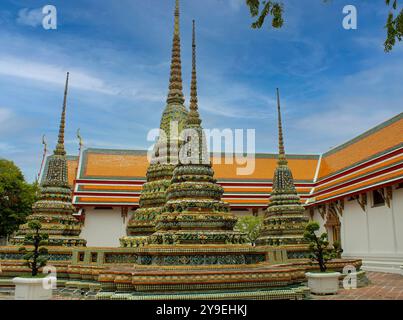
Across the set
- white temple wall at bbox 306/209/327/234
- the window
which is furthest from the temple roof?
white temple wall at bbox 306/209/327/234

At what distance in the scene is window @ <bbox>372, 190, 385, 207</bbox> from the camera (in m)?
20.0

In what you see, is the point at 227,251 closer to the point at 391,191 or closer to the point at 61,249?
the point at 61,249

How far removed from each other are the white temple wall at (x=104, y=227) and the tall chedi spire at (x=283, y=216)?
12661 mm

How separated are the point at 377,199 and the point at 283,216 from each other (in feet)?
23.6

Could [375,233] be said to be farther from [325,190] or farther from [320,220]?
[320,220]

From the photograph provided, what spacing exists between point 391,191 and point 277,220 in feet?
21.9

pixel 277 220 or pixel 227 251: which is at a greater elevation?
pixel 277 220

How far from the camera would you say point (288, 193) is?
55.4ft

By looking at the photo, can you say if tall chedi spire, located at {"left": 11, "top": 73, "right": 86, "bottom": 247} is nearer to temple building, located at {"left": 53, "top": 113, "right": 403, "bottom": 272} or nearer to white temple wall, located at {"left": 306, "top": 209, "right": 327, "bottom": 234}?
temple building, located at {"left": 53, "top": 113, "right": 403, "bottom": 272}

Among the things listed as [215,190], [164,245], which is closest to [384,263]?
[215,190]

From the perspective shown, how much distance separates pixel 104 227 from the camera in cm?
2673

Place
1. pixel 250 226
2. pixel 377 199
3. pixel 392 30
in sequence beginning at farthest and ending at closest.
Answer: pixel 250 226 < pixel 377 199 < pixel 392 30

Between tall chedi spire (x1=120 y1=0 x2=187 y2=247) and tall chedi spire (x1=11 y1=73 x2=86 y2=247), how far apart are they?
2.17 metres

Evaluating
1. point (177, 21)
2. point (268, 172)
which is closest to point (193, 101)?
point (177, 21)
